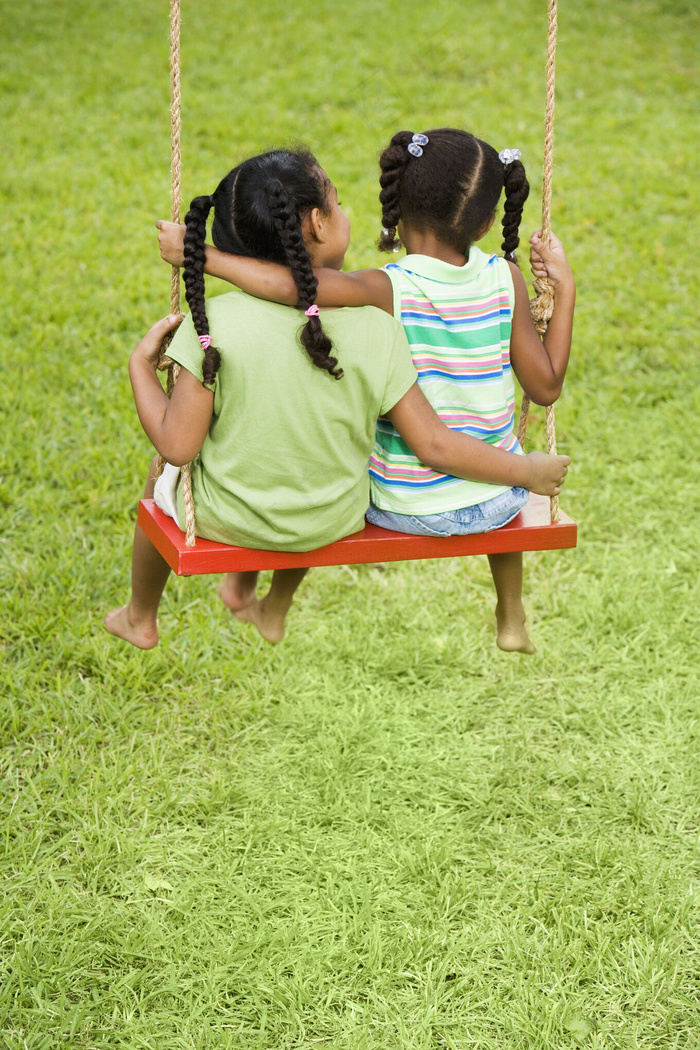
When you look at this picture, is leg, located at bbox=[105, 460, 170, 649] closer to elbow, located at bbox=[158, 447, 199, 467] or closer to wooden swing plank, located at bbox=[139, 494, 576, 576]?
wooden swing plank, located at bbox=[139, 494, 576, 576]

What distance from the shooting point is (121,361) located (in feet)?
19.0

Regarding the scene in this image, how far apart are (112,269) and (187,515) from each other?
15.2ft

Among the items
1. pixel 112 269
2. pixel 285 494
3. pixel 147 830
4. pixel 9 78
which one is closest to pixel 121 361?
pixel 112 269

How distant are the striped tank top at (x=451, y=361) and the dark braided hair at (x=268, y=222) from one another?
1.05 feet

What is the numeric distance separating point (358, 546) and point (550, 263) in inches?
33.6

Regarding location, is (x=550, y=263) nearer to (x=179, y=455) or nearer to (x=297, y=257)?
(x=297, y=257)

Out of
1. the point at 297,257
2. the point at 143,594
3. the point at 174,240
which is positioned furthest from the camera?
the point at 143,594

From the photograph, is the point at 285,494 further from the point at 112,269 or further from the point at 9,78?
the point at 9,78

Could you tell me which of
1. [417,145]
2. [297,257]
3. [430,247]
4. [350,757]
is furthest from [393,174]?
[350,757]

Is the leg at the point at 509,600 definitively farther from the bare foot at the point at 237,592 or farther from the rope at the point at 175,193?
the rope at the point at 175,193

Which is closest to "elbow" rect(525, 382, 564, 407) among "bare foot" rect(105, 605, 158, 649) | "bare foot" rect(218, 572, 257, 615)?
"bare foot" rect(218, 572, 257, 615)

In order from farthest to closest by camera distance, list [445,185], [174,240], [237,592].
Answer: [237,592] → [445,185] → [174,240]

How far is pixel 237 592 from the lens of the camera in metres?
3.24

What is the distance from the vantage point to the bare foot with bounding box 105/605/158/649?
3109mm
